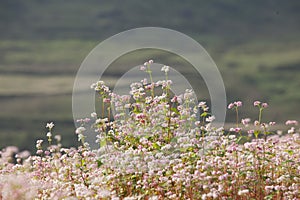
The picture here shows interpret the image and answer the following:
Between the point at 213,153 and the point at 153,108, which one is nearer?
the point at 213,153

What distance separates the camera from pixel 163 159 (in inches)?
236

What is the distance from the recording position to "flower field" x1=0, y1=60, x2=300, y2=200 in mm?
5961

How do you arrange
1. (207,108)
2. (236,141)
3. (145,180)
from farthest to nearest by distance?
(207,108) < (236,141) < (145,180)

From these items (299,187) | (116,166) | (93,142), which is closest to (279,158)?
(299,187)

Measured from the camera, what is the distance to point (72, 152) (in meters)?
6.96

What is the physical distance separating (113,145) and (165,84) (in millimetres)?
1144

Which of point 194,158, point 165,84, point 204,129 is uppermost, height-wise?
point 165,84

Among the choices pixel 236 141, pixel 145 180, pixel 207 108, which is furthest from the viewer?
pixel 207 108

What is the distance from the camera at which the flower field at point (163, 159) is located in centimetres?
596

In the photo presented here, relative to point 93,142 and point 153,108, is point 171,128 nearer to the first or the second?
point 153,108

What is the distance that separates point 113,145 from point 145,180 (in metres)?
1.38

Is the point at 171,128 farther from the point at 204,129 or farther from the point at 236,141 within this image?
the point at 236,141

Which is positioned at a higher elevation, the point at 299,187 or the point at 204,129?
the point at 204,129

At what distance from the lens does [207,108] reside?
6.86 metres
